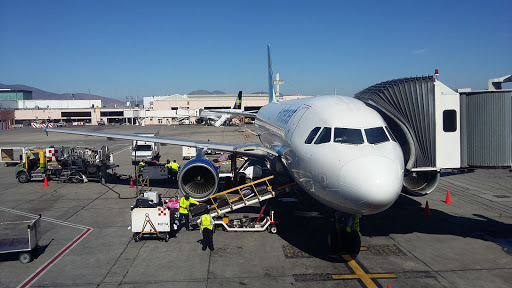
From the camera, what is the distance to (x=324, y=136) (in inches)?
438

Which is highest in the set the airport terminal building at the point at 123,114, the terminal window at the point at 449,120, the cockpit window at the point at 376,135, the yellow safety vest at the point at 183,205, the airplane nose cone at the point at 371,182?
the airport terminal building at the point at 123,114

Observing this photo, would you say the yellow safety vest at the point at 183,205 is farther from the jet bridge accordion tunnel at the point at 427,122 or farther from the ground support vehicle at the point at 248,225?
the jet bridge accordion tunnel at the point at 427,122

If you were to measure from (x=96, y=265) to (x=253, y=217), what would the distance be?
20.7ft

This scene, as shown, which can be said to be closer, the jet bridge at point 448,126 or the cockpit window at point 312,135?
the cockpit window at point 312,135

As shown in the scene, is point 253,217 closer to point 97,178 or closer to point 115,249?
point 115,249

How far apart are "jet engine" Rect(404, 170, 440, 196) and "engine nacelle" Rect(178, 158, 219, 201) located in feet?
23.8

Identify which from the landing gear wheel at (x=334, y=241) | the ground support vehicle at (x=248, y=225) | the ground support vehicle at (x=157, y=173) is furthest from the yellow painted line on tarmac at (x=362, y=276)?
the ground support vehicle at (x=157, y=173)

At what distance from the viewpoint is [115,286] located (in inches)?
398

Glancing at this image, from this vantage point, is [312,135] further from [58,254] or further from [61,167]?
[61,167]

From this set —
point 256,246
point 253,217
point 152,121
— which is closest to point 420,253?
point 256,246

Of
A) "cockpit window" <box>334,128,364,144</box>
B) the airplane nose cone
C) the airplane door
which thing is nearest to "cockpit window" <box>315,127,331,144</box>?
"cockpit window" <box>334,128,364,144</box>

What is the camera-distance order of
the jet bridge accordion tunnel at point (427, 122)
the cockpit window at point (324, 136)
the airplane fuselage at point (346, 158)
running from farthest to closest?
1. the jet bridge accordion tunnel at point (427, 122)
2. the cockpit window at point (324, 136)
3. the airplane fuselage at point (346, 158)

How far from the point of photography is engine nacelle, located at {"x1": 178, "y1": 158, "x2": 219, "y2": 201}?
1644cm

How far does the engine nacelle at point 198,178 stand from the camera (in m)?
16.4
